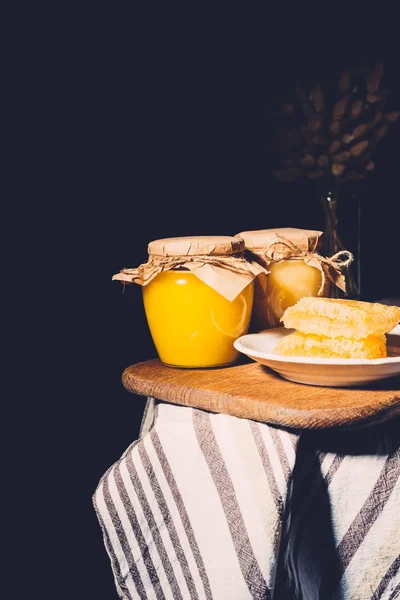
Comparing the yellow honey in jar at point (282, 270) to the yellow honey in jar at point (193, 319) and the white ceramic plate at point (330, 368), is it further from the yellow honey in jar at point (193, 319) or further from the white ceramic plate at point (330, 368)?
the white ceramic plate at point (330, 368)

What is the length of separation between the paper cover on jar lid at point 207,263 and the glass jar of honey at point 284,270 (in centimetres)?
11

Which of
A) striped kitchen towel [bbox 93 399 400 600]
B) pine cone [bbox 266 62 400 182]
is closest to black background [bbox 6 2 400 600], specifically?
pine cone [bbox 266 62 400 182]

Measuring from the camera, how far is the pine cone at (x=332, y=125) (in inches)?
70.6

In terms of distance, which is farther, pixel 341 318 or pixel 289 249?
pixel 289 249

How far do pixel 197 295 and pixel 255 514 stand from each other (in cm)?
38

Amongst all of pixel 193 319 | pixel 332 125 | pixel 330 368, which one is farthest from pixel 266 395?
pixel 332 125

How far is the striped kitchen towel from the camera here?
1.03 meters

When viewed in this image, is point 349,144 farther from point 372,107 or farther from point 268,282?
point 268,282

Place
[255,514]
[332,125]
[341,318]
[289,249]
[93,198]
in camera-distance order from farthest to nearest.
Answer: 1. [332,125]
2. [93,198]
3. [289,249]
4. [341,318]
5. [255,514]

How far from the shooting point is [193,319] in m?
1.23

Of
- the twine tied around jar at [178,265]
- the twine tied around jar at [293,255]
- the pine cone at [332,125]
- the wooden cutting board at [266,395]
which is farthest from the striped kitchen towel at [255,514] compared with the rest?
the pine cone at [332,125]

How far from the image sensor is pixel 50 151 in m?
1.47

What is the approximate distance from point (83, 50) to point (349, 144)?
0.71 metres

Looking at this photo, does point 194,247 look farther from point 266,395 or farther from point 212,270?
point 266,395
